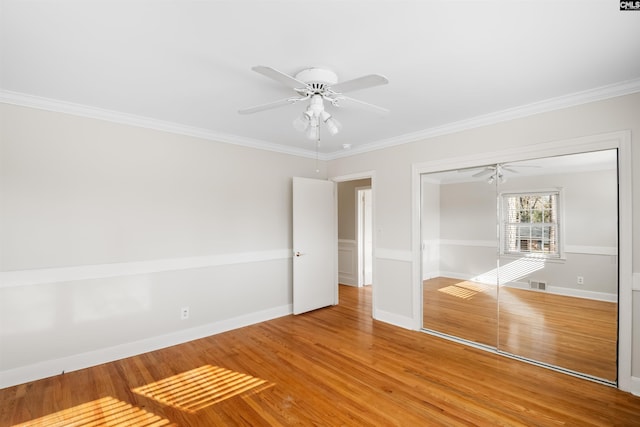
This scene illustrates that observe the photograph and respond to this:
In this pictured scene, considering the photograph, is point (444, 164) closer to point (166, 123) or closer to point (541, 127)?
point (541, 127)

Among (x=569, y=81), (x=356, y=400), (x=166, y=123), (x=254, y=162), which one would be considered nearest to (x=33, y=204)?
(x=166, y=123)

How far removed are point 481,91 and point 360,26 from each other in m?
1.50

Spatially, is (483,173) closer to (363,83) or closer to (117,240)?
(363,83)

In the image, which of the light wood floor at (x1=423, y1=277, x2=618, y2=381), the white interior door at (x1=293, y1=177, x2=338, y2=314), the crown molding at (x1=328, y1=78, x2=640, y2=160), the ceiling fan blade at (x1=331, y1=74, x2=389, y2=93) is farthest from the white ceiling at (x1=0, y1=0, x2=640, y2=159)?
the light wood floor at (x1=423, y1=277, x2=618, y2=381)

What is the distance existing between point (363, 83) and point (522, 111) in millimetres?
2076

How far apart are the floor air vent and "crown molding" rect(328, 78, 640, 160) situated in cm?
169

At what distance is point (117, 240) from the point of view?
3109 millimetres

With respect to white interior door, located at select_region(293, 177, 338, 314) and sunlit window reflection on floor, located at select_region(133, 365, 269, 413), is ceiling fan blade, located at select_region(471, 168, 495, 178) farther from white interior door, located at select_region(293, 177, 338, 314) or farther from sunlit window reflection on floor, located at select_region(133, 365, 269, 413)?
sunlit window reflection on floor, located at select_region(133, 365, 269, 413)

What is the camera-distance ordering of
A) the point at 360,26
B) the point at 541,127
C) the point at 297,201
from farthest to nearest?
1. the point at 297,201
2. the point at 541,127
3. the point at 360,26

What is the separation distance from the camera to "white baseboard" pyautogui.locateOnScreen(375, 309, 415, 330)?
153 inches

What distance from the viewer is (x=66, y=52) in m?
2.00

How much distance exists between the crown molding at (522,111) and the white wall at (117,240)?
2.01 m

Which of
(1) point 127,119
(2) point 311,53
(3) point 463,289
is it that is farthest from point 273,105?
(3) point 463,289

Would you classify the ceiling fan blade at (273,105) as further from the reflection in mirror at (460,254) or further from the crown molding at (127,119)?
the reflection in mirror at (460,254)
